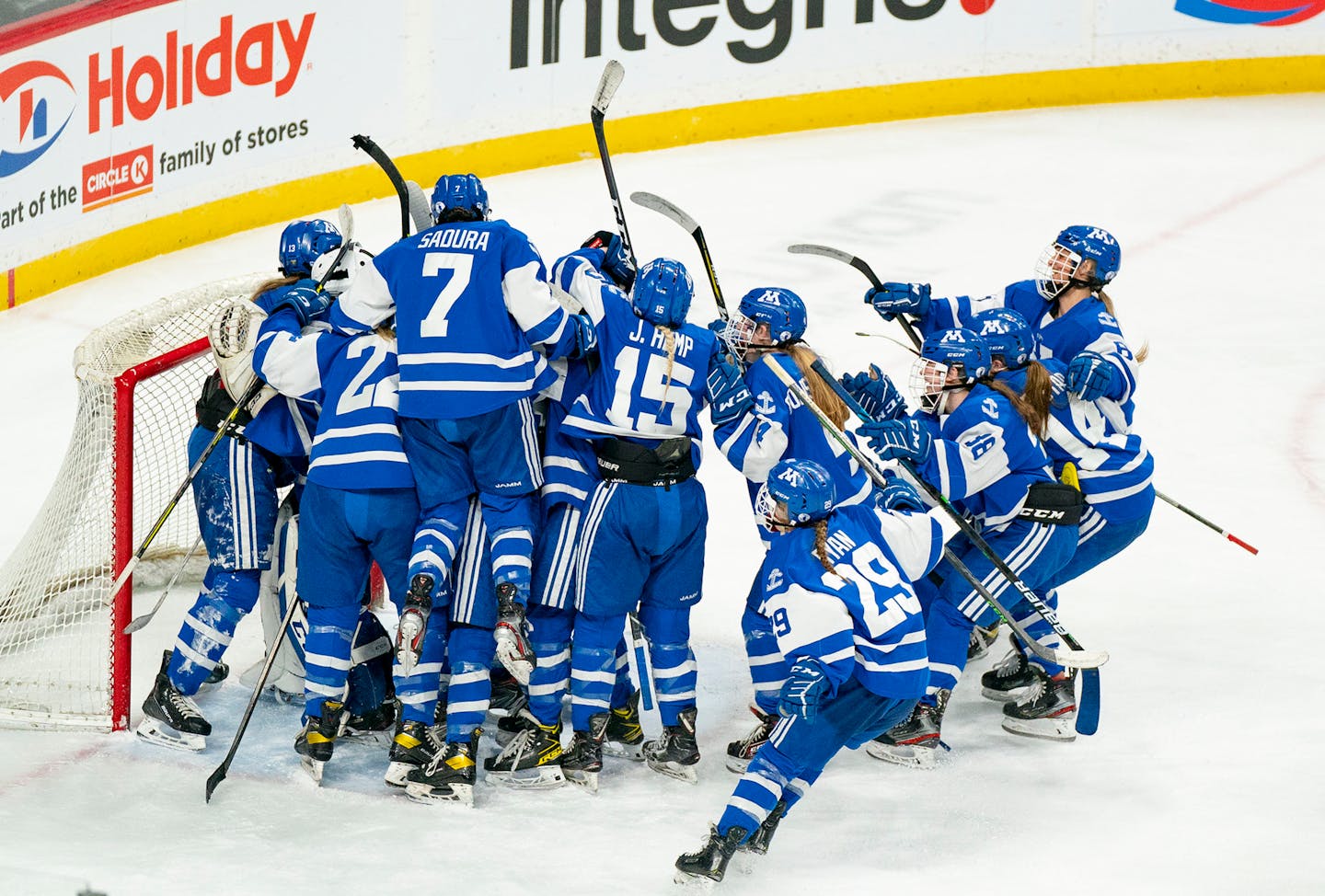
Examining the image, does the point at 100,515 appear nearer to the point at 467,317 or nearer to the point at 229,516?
the point at 229,516

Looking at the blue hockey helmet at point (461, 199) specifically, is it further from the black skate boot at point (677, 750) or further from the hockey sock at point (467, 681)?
the black skate boot at point (677, 750)

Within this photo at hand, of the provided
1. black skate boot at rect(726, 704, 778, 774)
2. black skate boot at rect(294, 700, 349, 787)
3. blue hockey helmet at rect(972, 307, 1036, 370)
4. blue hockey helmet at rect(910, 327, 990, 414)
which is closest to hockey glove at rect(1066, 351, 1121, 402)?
blue hockey helmet at rect(972, 307, 1036, 370)

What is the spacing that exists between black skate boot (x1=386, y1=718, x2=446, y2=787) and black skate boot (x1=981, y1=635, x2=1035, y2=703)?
1.68m

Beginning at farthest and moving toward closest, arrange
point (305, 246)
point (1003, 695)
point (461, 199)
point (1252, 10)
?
1. point (1252, 10)
2. point (1003, 695)
3. point (305, 246)
4. point (461, 199)

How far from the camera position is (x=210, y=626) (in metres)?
5.00

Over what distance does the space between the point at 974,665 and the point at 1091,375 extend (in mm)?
1105

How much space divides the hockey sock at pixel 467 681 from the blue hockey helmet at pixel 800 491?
0.89m

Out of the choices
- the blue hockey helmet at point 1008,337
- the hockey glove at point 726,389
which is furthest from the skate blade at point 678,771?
the blue hockey helmet at point 1008,337

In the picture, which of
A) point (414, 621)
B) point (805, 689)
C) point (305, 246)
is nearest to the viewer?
point (805, 689)

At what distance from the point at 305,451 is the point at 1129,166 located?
656 cm

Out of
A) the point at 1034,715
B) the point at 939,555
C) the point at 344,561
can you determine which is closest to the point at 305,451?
the point at 344,561

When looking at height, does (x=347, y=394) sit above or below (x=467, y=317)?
below

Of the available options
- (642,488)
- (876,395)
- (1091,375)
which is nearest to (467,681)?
(642,488)

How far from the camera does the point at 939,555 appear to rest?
470 cm
